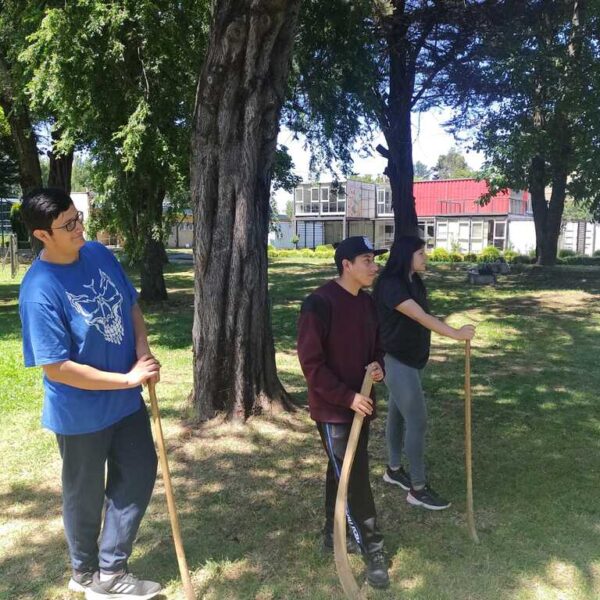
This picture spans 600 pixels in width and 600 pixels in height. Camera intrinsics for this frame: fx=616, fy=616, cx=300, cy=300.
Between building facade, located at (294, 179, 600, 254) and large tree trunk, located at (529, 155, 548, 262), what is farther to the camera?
building facade, located at (294, 179, 600, 254)

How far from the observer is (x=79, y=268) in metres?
2.76

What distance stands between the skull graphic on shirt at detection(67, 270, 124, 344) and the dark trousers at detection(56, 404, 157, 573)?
442 millimetres

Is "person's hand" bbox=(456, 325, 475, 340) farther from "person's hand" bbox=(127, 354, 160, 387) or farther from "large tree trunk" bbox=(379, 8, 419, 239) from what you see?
"large tree trunk" bbox=(379, 8, 419, 239)

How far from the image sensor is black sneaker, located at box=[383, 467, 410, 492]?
4.27 m

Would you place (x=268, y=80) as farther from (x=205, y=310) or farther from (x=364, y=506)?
(x=364, y=506)

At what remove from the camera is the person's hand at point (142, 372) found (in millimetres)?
2719

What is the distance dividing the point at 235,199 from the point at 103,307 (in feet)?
8.81

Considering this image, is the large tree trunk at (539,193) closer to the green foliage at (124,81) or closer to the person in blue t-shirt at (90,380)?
the green foliage at (124,81)

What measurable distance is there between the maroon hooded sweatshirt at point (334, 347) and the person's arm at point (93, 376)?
2.48ft

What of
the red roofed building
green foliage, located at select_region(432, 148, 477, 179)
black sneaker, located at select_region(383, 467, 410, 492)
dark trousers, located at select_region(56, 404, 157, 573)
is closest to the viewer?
dark trousers, located at select_region(56, 404, 157, 573)

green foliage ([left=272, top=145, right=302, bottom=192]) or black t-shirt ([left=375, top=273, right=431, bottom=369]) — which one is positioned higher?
green foliage ([left=272, top=145, right=302, bottom=192])

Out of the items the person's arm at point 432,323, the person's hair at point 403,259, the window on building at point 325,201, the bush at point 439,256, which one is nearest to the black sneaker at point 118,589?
the person's arm at point 432,323

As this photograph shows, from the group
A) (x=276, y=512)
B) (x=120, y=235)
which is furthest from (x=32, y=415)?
(x=120, y=235)

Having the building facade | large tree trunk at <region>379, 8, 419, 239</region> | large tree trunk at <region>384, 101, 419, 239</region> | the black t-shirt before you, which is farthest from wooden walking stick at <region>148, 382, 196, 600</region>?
the building facade
